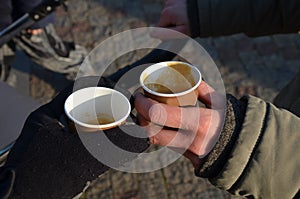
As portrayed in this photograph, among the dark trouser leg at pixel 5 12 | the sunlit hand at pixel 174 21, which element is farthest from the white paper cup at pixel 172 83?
the dark trouser leg at pixel 5 12

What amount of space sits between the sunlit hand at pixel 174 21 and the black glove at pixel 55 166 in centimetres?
64

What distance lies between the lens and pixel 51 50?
3080 mm

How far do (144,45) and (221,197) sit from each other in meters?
1.37

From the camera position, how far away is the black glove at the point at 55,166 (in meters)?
1.25

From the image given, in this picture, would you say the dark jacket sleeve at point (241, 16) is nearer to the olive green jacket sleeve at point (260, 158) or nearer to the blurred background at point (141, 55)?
the olive green jacket sleeve at point (260, 158)

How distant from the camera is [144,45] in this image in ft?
11.3

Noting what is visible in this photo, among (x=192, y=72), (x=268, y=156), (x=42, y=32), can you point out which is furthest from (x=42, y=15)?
(x=268, y=156)

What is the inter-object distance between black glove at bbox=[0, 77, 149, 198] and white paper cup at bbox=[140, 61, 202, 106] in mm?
119

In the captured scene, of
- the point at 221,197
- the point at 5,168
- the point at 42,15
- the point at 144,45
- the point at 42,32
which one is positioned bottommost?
Result: the point at 221,197

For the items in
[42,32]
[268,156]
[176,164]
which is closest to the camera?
[268,156]

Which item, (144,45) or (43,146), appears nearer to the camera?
(43,146)

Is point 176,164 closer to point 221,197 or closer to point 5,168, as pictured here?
point 221,197

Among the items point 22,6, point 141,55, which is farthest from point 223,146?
point 141,55

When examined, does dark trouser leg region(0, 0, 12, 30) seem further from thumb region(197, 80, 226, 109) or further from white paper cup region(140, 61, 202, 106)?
thumb region(197, 80, 226, 109)
